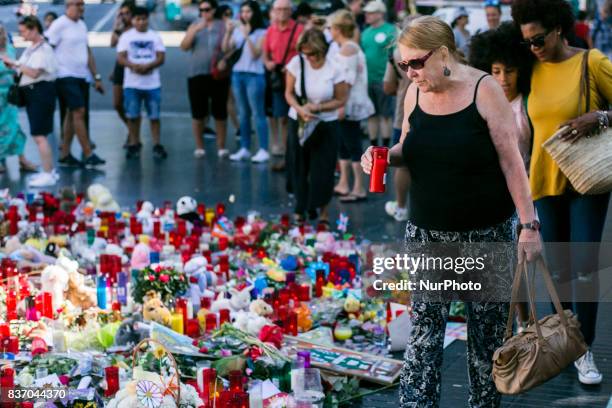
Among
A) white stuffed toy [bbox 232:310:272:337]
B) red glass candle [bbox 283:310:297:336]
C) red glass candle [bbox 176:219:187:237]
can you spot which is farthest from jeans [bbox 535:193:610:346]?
red glass candle [bbox 176:219:187:237]

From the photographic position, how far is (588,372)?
586cm

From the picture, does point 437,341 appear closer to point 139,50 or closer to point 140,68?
point 140,68

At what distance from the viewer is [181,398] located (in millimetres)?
5098

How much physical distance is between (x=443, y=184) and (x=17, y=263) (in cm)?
396

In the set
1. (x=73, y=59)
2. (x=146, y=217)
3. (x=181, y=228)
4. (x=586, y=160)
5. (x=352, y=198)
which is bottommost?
(x=352, y=198)

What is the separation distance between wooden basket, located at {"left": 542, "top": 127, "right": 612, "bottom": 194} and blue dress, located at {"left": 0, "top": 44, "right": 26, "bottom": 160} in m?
7.76

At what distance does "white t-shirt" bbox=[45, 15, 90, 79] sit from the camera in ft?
42.5

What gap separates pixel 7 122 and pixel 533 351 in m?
8.75

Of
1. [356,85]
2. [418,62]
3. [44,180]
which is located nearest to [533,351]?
[418,62]

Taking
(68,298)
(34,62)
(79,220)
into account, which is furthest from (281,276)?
(34,62)

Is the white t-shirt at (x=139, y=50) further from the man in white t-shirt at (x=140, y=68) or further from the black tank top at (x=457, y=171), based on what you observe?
the black tank top at (x=457, y=171)

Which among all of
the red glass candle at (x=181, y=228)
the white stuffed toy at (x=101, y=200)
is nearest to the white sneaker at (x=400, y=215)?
the red glass candle at (x=181, y=228)

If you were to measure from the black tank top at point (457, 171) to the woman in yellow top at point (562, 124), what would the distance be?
3.97ft

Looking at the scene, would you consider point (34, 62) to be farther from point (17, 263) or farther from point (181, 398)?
point (181, 398)
